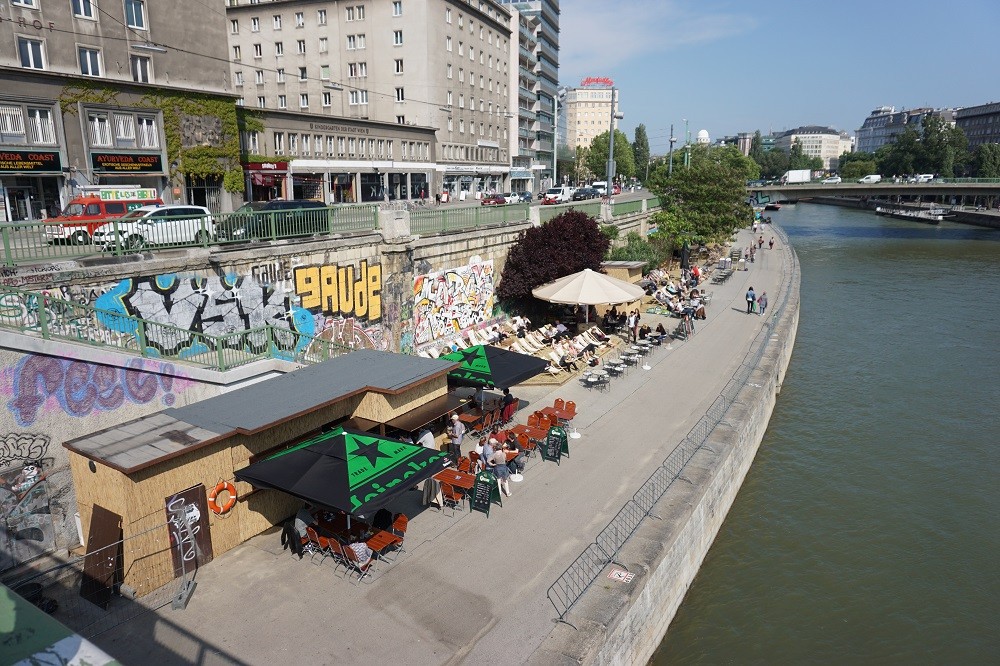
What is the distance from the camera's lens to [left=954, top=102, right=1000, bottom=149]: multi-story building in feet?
541

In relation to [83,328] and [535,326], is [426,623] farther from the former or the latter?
[535,326]

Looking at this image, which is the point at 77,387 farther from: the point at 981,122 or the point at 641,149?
the point at 981,122

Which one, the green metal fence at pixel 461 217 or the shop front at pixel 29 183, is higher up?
the shop front at pixel 29 183

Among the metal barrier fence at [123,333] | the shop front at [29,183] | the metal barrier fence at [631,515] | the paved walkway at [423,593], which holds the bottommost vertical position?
the paved walkway at [423,593]

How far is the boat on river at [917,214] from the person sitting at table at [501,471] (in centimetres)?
10075

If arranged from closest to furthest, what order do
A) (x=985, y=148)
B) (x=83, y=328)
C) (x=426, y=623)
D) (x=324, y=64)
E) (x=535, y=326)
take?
(x=426, y=623)
(x=83, y=328)
(x=535, y=326)
(x=324, y=64)
(x=985, y=148)

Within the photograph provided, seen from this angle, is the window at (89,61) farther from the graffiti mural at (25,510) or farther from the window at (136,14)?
the graffiti mural at (25,510)

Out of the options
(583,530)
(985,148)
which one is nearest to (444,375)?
(583,530)

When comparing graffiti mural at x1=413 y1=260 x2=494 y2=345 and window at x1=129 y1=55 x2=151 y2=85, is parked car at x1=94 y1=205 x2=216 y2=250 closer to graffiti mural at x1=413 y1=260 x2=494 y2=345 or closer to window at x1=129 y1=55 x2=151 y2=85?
graffiti mural at x1=413 y1=260 x2=494 y2=345

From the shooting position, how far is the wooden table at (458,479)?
1134cm

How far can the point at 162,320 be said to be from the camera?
41.7 feet

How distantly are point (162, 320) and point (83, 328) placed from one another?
243cm

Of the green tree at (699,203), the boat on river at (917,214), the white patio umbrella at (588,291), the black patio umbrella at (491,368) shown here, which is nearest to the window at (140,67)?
the white patio umbrella at (588,291)

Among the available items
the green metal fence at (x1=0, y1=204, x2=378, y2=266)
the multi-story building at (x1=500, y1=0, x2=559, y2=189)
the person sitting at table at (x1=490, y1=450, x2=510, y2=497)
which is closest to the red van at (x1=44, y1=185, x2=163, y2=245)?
the green metal fence at (x1=0, y1=204, x2=378, y2=266)
